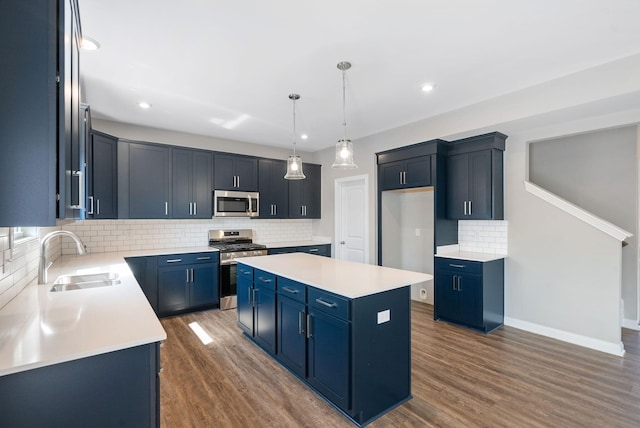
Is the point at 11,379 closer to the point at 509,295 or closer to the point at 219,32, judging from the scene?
the point at 219,32

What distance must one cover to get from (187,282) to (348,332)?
10.1 feet

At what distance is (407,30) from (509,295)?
3.44 meters

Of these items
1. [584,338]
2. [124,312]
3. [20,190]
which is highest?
[20,190]

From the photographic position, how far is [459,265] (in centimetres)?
387

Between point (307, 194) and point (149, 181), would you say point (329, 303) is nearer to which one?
point (149, 181)

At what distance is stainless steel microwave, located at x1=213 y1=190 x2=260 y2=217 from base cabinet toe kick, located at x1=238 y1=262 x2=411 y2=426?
247 cm

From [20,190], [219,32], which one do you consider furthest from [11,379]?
[219,32]

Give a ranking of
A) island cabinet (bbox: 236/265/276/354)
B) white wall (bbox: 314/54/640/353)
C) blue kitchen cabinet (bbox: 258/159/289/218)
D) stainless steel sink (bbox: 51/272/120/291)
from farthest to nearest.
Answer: blue kitchen cabinet (bbox: 258/159/289/218) < island cabinet (bbox: 236/265/276/354) < white wall (bbox: 314/54/640/353) < stainless steel sink (bbox: 51/272/120/291)

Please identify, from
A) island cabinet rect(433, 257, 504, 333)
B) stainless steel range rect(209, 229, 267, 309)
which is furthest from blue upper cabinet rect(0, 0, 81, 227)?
island cabinet rect(433, 257, 504, 333)

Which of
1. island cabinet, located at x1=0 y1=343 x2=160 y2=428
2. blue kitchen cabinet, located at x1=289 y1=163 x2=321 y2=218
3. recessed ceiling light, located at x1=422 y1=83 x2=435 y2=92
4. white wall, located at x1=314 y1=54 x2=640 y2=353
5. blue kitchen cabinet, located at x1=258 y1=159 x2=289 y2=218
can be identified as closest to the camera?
island cabinet, located at x1=0 y1=343 x2=160 y2=428

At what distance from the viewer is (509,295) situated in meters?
3.95

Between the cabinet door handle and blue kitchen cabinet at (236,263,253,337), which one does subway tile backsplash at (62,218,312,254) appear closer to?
blue kitchen cabinet at (236,263,253,337)

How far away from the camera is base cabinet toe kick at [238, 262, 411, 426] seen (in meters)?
2.08

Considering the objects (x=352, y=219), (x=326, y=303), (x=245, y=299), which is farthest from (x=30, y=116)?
(x=352, y=219)
